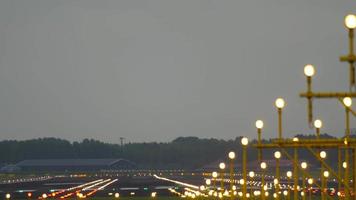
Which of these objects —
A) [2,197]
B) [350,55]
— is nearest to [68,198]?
[2,197]

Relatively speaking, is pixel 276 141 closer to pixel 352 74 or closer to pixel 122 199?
pixel 352 74

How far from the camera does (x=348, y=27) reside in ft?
63.4

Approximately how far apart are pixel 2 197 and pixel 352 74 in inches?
3159

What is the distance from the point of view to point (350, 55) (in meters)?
19.3

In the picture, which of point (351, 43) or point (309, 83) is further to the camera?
point (309, 83)

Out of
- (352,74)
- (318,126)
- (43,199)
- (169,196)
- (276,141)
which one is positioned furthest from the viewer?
(169,196)

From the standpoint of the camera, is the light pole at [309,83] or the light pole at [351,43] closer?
the light pole at [351,43]

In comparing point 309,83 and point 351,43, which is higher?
point 351,43

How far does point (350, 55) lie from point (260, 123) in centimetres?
1422

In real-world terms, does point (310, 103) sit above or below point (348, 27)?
below

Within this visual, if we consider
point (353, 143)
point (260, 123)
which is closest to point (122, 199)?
point (260, 123)

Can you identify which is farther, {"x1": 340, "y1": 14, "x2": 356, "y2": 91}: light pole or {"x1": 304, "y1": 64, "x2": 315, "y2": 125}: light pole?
{"x1": 304, "y1": 64, "x2": 315, "y2": 125}: light pole

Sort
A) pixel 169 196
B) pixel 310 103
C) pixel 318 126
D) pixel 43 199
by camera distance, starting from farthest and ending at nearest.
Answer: pixel 169 196 < pixel 43 199 < pixel 318 126 < pixel 310 103

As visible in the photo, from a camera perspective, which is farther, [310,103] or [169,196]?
[169,196]
